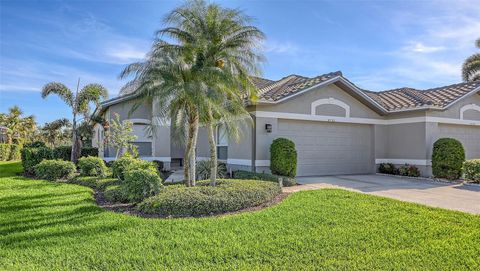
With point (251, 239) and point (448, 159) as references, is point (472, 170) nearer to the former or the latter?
point (448, 159)

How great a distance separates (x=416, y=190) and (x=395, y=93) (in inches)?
336

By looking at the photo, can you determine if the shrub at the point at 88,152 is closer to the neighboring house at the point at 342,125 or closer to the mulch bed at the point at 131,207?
the neighboring house at the point at 342,125

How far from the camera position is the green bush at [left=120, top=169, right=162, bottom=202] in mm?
8672

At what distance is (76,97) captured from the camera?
1797 cm

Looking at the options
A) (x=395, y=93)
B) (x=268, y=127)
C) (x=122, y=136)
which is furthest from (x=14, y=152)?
(x=395, y=93)

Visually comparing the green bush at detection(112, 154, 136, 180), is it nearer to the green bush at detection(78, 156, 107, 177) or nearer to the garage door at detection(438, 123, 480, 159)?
the green bush at detection(78, 156, 107, 177)

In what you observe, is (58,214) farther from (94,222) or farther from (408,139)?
(408,139)

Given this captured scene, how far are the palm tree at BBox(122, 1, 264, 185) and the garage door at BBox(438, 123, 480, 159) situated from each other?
1134cm

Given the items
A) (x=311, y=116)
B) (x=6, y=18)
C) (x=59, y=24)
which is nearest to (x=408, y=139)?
(x=311, y=116)

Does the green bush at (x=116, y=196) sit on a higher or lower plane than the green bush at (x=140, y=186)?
lower

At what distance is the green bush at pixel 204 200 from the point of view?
7742 millimetres

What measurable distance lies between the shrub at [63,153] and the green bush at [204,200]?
11.4 meters

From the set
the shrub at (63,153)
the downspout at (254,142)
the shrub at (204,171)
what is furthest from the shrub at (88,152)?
the downspout at (254,142)

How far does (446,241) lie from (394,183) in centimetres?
802
